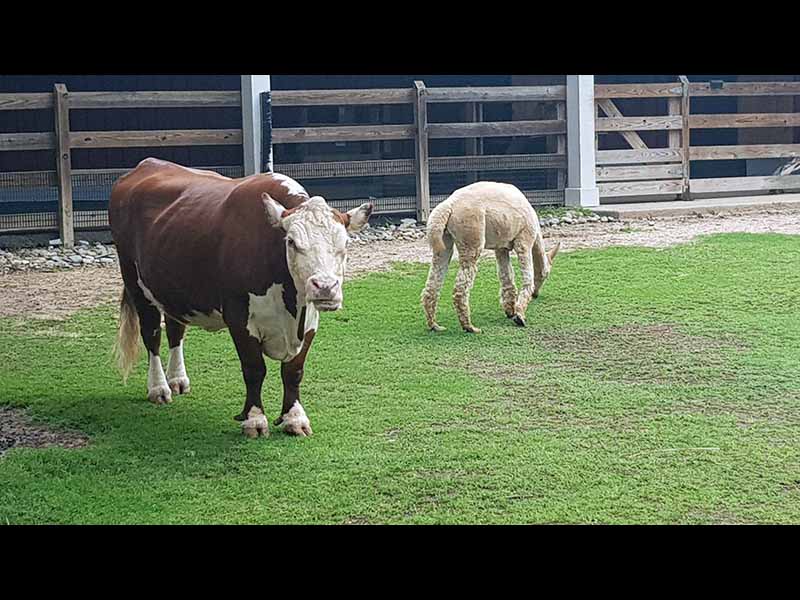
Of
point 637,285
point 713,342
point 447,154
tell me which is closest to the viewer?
point 713,342

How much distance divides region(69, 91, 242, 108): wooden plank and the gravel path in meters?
1.80

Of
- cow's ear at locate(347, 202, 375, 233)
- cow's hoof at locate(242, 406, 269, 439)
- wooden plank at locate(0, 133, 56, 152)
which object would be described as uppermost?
wooden plank at locate(0, 133, 56, 152)

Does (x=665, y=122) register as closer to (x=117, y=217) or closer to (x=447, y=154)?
(x=447, y=154)

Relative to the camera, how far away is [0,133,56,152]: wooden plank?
12.8m

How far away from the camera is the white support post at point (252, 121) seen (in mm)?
13977

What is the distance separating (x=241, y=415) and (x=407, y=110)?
12.5 metres

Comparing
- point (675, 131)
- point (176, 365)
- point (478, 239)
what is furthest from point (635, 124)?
point (176, 365)

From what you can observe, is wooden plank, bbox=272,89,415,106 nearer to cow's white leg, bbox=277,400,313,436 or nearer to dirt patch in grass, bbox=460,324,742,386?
dirt patch in grass, bbox=460,324,742,386

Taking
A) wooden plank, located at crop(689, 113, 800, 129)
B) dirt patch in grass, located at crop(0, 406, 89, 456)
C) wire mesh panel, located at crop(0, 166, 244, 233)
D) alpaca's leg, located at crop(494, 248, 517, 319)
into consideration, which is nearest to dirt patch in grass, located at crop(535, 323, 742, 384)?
alpaca's leg, located at crop(494, 248, 517, 319)

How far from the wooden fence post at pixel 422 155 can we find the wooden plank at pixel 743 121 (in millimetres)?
4324

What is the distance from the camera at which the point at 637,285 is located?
10008 mm

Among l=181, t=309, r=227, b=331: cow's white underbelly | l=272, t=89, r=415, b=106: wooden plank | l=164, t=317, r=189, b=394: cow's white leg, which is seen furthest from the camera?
l=272, t=89, r=415, b=106: wooden plank

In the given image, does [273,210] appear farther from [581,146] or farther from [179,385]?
[581,146]
